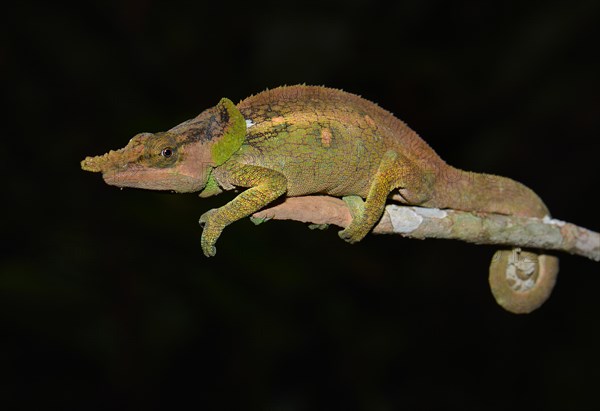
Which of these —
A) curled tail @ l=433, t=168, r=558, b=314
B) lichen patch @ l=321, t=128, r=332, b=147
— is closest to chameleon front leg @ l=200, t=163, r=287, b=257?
lichen patch @ l=321, t=128, r=332, b=147

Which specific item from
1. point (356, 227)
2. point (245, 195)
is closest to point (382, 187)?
point (356, 227)

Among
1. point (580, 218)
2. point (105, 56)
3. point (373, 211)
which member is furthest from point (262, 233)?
point (580, 218)

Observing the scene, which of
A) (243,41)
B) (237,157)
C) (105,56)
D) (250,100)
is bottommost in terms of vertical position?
(237,157)

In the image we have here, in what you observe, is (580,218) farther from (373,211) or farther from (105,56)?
(105,56)

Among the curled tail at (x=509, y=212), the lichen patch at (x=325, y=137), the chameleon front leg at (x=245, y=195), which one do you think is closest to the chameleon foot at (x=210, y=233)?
the chameleon front leg at (x=245, y=195)

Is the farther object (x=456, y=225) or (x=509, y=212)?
(x=509, y=212)

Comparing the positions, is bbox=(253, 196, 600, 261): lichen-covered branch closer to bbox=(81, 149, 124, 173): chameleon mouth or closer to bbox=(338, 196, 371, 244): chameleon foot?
bbox=(338, 196, 371, 244): chameleon foot

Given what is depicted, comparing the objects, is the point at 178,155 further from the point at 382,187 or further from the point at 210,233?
the point at 382,187
